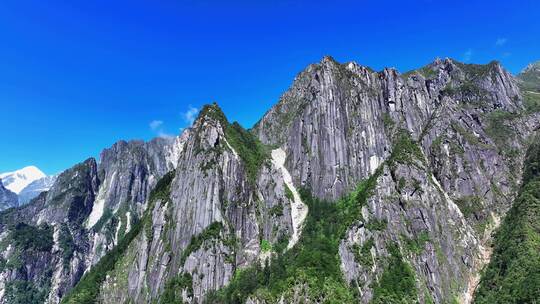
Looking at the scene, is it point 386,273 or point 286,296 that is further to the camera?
point 386,273

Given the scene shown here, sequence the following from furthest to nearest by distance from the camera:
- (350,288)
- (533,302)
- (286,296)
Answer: (350,288) < (286,296) < (533,302)

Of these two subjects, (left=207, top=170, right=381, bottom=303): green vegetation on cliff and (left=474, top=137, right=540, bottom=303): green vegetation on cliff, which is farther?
(left=207, top=170, right=381, bottom=303): green vegetation on cliff

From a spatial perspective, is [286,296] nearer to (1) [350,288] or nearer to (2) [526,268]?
(1) [350,288]

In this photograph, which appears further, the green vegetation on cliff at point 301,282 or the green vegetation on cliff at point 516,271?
the green vegetation on cliff at point 301,282

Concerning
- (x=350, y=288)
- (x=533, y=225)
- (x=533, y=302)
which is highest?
(x=533, y=225)

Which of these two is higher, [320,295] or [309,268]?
[309,268]

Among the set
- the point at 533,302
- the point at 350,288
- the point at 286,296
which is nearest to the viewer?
the point at 533,302

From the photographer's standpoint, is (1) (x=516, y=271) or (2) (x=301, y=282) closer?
(2) (x=301, y=282)

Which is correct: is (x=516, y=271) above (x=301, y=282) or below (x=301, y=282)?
below

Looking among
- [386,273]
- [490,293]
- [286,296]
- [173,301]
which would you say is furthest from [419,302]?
[173,301]
